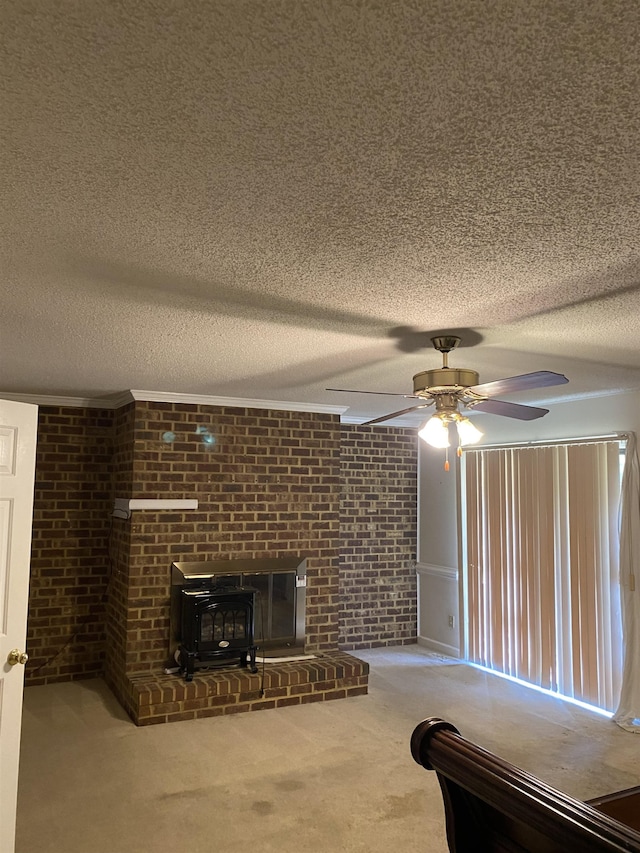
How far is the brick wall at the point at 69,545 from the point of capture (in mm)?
5191

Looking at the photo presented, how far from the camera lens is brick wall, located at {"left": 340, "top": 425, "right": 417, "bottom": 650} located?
20.8 ft

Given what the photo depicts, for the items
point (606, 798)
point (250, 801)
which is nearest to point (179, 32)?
point (606, 798)

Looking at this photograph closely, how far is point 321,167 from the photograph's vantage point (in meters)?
1.38

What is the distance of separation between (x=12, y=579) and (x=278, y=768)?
1940 millimetres

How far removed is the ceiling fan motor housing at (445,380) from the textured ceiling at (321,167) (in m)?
0.18

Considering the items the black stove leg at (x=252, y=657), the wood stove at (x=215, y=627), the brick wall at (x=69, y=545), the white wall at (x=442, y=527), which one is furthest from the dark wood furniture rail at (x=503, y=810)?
the brick wall at (x=69, y=545)

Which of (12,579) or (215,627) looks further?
(215,627)

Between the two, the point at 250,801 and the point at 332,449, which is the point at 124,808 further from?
the point at 332,449

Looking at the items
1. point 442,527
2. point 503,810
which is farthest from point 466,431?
point 442,527

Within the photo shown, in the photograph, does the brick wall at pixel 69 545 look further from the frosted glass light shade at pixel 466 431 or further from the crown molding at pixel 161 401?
Answer: the frosted glass light shade at pixel 466 431

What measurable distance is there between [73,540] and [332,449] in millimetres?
2324

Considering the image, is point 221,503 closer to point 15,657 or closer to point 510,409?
point 15,657

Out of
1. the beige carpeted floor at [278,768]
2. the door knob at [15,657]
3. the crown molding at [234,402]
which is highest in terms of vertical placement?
the crown molding at [234,402]

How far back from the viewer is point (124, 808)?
10.3ft
